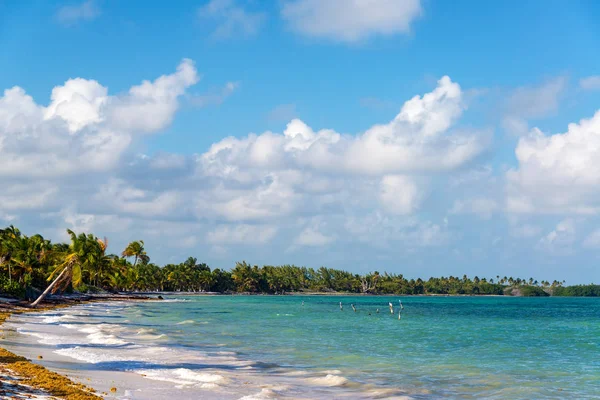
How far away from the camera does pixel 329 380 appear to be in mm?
24469

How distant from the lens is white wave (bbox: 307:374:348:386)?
2400 cm

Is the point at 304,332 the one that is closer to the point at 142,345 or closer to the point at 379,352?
the point at 379,352

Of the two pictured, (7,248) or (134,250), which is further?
(134,250)

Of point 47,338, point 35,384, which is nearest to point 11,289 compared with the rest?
point 47,338

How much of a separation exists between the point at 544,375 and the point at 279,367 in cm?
1390

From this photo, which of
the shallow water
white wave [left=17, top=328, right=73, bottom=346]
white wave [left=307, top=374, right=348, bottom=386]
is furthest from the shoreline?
white wave [left=17, top=328, right=73, bottom=346]

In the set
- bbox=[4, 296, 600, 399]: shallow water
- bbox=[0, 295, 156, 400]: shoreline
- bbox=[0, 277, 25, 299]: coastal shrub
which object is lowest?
bbox=[4, 296, 600, 399]: shallow water

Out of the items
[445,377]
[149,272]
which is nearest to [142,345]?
[445,377]

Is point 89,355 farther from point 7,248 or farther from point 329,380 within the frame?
point 7,248

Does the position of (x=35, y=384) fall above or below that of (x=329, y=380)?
above

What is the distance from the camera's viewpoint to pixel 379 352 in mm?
38250

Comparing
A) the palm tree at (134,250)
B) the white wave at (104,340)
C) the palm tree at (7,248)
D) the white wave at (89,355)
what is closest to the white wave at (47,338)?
the white wave at (104,340)

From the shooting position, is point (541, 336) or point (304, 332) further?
point (541, 336)

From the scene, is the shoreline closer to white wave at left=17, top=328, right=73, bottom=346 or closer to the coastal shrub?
white wave at left=17, top=328, right=73, bottom=346
